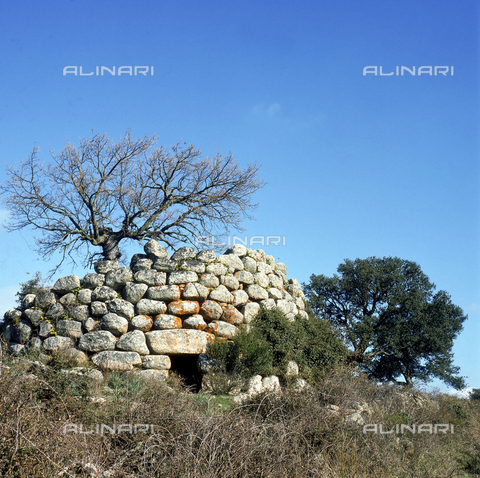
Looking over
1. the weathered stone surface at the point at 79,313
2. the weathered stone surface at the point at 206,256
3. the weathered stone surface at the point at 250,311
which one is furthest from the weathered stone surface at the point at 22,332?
the weathered stone surface at the point at 250,311

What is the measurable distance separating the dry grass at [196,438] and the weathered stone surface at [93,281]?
2663 mm

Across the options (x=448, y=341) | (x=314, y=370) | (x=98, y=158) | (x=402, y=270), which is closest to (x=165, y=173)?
(x=98, y=158)

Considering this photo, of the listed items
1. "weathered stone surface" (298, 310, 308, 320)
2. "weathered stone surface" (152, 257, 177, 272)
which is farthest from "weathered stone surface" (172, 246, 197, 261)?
"weathered stone surface" (298, 310, 308, 320)

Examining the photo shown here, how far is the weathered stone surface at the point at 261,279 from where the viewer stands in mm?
12031

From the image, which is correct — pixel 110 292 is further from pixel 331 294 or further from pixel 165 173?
pixel 331 294

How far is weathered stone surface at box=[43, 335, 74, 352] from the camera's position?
10.3 metres

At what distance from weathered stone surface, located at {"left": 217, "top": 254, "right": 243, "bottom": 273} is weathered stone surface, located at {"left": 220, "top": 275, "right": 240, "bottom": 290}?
29 cm

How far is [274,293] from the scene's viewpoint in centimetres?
1223

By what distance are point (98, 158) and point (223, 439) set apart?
11987mm

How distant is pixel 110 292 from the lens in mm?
10773

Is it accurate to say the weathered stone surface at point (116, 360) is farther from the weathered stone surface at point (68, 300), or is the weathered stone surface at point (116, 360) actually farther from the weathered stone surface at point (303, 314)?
the weathered stone surface at point (303, 314)

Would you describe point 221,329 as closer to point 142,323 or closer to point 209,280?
point 209,280

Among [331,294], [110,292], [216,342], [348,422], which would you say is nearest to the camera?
[348,422]

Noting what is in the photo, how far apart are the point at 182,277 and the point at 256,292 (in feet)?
6.52
